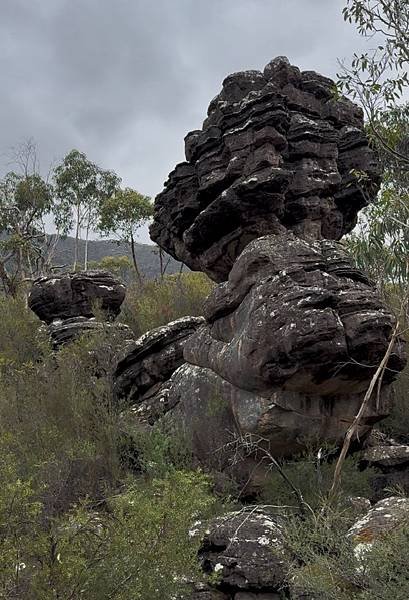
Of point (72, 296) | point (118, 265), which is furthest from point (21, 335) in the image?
point (118, 265)

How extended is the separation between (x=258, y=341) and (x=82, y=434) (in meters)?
4.16

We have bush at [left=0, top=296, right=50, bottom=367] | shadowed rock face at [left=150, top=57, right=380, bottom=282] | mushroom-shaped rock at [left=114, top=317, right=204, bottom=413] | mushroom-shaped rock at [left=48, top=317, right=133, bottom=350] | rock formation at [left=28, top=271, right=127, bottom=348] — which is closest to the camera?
shadowed rock face at [left=150, top=57, right=380, bottom=282]

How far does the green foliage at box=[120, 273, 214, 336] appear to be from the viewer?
2061cm

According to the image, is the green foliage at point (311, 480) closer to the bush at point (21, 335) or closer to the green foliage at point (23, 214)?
the bush at point (21, 335)

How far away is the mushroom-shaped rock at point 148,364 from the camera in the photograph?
1466cm

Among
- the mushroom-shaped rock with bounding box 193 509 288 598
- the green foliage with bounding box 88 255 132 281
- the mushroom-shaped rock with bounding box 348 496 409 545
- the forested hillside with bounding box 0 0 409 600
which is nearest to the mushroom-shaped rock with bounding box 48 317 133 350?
the forested hillside with bounding box 0 0 409 600

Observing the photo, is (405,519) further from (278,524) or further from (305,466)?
(305,466)

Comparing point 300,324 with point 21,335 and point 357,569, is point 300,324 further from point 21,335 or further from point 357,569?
point 21,335

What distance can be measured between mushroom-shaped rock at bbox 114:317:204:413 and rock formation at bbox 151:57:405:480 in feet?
2.94

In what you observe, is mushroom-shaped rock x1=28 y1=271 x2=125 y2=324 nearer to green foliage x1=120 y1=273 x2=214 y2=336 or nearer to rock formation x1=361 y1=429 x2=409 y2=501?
green foliage x1=120 y1=273 x2=214 y2=336

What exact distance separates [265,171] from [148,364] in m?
5.06

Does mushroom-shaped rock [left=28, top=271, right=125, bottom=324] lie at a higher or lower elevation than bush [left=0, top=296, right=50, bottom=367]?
higher

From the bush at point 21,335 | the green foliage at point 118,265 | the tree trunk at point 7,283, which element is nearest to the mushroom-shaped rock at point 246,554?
the bush at point 21,335

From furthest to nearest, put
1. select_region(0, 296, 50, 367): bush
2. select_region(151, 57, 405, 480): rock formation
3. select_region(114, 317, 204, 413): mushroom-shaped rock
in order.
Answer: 1. select_region(0, 296, 50, 367): bush
2. select_region(114, 317, 204, 413): mushroom-shaped rock
3. select_region(151, 57, 405, 480): rock formation
